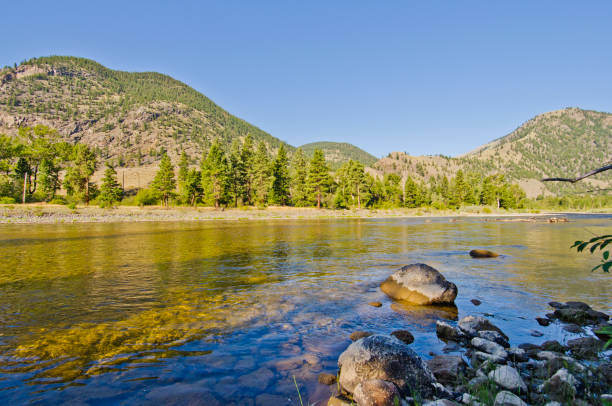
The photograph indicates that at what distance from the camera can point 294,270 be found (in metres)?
13.6

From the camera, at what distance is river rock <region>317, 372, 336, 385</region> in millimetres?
4926

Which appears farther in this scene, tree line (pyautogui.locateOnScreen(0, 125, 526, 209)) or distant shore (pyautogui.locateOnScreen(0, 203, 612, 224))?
tree line (pyautogui.locateOnScreen(0, 125, 526, 209))

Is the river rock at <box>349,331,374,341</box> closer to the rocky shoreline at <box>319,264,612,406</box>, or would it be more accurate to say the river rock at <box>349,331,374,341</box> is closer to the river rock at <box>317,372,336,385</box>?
the rocky shoreline at <box>319,264,612,406</box>

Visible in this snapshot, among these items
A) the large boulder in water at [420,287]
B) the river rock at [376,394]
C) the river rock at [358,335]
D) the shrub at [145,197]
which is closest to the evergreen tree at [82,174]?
the shrub at [145,197]

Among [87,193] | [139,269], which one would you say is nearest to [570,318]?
[139,269]

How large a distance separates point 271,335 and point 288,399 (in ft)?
7.54

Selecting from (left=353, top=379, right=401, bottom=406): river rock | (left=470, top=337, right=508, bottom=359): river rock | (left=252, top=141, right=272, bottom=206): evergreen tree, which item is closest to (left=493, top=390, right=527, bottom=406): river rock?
(left=353, top=379, right=401, bottom=406): river rock

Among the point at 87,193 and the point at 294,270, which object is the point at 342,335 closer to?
the point at 294,270

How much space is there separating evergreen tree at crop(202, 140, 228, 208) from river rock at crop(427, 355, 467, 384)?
6762 centimetres

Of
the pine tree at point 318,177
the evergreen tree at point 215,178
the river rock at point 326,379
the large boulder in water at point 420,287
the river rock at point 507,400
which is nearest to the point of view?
the river rock at point 507,400

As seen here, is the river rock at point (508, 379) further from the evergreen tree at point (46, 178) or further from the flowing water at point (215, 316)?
the evergreen tree at point (46, 178)

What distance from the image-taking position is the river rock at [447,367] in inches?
187

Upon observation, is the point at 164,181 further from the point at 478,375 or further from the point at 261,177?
the point at 478,375

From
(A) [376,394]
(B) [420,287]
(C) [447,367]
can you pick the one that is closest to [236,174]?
(B) [420,287]
